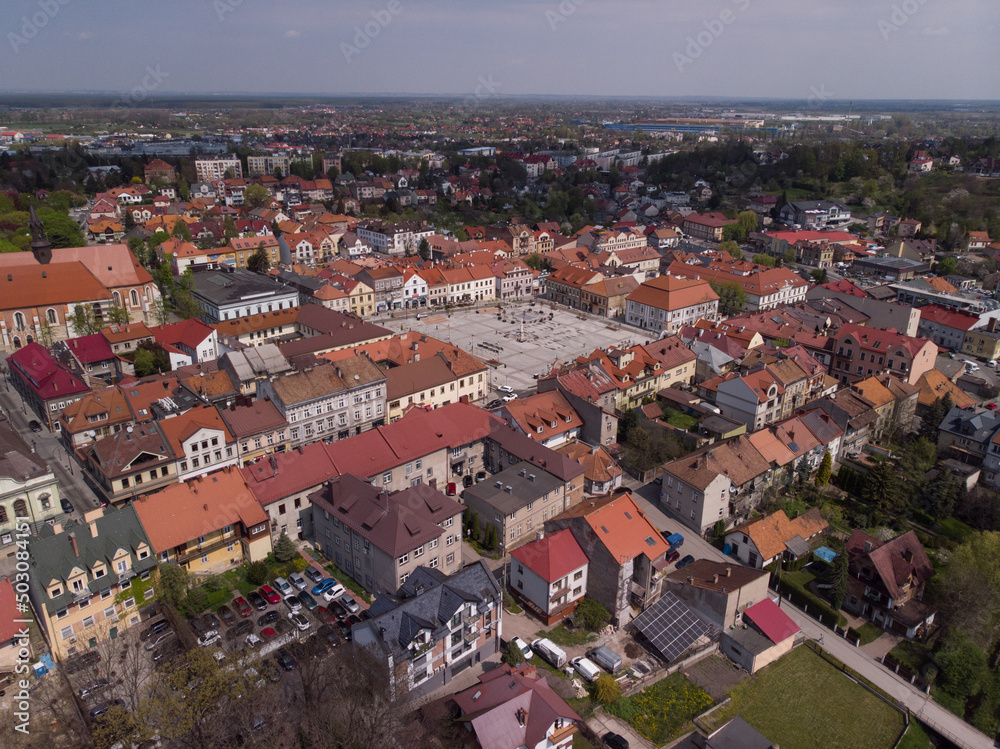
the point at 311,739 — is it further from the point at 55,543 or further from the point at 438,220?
the point at 438,220

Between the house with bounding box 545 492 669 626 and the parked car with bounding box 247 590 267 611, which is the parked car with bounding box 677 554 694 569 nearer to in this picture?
the house with bounding box 545 492 669 626

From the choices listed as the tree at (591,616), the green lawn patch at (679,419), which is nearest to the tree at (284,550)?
the tree at (591,616)

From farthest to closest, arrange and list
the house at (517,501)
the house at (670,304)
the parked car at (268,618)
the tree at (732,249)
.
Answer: the tree at (732,249) < the house at (670,304) < the house at (517,501) < the parked car at (268,618)

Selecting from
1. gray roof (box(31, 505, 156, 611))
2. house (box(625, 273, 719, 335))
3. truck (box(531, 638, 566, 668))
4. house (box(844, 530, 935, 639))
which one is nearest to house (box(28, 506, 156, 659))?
gray roof (box(31, 505, 156, 611))

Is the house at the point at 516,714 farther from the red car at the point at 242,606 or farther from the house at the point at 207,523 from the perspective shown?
the house at the point at 207,523

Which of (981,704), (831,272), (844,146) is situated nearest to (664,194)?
(844,146)

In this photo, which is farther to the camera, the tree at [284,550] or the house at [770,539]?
the house at [770,539]
